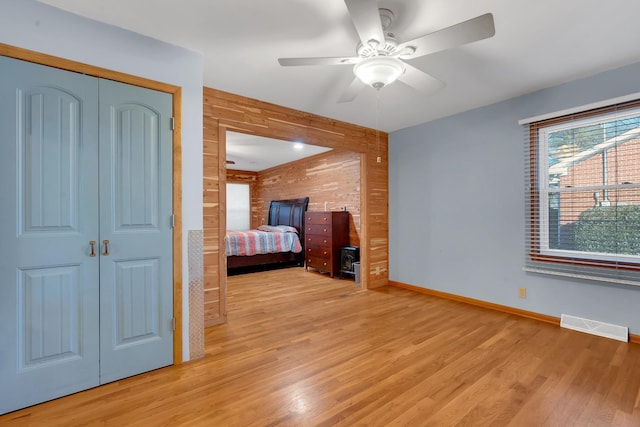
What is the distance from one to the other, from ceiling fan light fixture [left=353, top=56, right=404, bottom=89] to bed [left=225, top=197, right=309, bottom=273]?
4165 millimetres

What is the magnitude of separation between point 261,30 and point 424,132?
9.35 ft

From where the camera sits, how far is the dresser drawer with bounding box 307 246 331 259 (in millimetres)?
5256

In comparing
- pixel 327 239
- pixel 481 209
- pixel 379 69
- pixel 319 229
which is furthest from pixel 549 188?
pixel 319 229

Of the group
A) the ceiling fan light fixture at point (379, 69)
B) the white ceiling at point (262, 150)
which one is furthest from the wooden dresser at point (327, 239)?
the ceiling fan light fixture at point (379, 69)

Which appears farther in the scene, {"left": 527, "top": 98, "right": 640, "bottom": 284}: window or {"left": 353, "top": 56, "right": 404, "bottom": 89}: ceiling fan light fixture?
{"left": 527, "top": 98, "right": 640, "bottom": 284}: window

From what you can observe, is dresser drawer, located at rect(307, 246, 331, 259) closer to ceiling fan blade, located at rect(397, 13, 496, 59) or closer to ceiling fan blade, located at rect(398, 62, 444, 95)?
ceiling fan blade, located at rect(398, 62, 444, 95)

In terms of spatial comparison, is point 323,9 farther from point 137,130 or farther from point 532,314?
point 532,314

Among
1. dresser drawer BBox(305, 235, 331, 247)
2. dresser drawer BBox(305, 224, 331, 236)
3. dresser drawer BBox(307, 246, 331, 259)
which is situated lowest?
dresser drawer BBox(307, 246, 331, 259)

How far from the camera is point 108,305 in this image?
1.96m

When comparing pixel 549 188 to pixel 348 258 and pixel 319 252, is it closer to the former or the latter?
pixel 348 258

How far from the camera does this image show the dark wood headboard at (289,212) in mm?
6527

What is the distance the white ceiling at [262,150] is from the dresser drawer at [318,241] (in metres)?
1.67

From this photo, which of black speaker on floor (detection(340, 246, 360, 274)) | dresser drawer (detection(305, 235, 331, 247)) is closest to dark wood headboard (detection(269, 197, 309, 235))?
dresser drawer (detection(305, 235, 331, 247))

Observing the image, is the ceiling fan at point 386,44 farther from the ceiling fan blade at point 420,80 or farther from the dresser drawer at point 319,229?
the dresser drawer at point 319,229
